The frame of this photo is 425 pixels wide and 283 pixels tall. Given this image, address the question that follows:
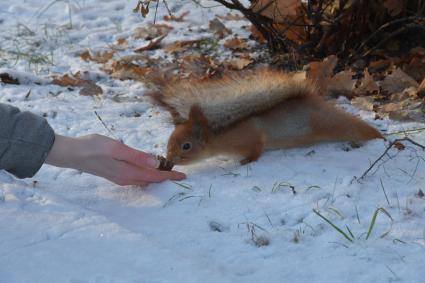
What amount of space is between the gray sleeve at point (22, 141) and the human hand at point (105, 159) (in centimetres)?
7

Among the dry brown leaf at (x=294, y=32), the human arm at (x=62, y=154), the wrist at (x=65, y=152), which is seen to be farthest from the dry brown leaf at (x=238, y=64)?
the wrist at (x=65, y=152)

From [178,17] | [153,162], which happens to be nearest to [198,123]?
[153,162]

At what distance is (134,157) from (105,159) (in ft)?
0.40

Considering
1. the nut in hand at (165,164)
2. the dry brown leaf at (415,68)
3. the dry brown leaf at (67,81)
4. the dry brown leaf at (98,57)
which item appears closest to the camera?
the nut in hand at (165,164)

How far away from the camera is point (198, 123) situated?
110 inches

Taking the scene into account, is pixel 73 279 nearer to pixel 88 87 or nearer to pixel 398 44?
pixel 88 87

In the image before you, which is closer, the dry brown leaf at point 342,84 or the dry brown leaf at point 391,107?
the dry brown leaf at point 391,107

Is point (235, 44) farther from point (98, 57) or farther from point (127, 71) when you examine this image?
point (98, 57)

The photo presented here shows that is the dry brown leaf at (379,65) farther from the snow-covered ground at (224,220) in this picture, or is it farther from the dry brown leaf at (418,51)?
the snow-covered ground at (224,220)

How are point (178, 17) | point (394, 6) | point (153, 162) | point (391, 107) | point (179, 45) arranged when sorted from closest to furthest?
point (153, 162), point (391, 107), point (394, 6), point (179, 45), point (178, 17)

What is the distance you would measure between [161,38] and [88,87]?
1023mm

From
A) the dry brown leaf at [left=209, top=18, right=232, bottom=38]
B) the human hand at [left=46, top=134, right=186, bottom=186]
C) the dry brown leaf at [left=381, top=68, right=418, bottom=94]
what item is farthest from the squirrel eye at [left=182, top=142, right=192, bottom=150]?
the dry brown leaf at [left=209, top=18, right=232, bottom=38]

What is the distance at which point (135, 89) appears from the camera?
386 centimetres

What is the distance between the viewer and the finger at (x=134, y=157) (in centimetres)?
247
